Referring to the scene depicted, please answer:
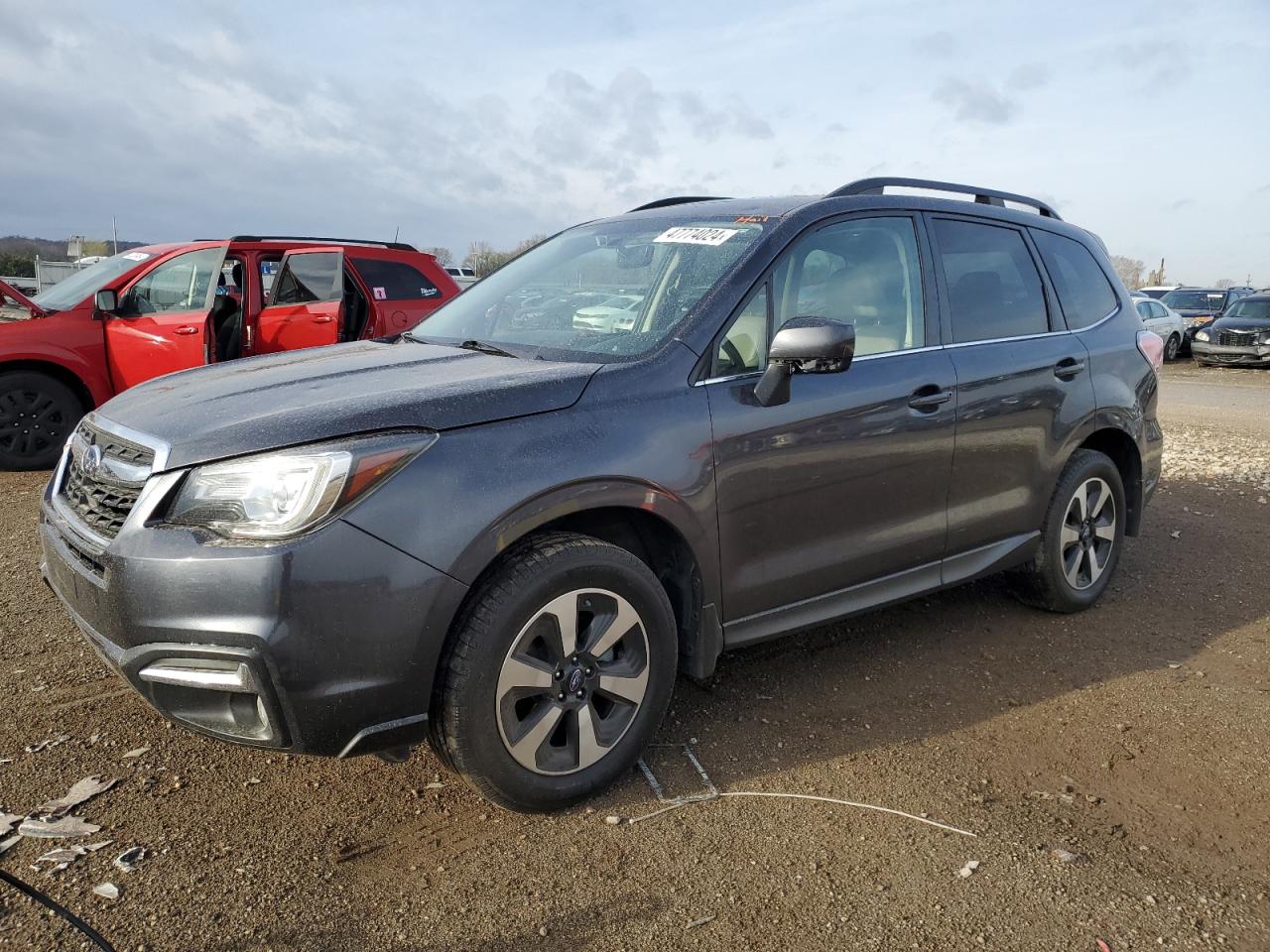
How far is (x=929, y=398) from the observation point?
3.64 meters

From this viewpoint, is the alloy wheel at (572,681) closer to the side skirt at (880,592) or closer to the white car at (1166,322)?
the side skirt at (880,592)

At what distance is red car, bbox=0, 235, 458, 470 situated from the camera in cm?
752

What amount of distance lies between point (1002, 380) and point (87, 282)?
298 inches

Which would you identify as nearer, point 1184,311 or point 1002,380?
point 1002,380

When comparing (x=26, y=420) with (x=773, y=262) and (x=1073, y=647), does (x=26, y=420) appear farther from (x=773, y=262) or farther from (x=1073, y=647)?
(x=1073, y=647)

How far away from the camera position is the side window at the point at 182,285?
8086mm

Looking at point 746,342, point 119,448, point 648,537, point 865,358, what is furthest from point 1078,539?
point 119,448

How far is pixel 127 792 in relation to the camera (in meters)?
2.85

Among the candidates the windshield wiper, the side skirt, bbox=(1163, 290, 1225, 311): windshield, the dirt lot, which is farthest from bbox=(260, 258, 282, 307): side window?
bbox=(1163, 290, 1225, 311): windshield

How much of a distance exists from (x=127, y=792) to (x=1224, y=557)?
569 centimetres

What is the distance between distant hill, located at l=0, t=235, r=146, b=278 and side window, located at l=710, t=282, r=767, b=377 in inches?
1317

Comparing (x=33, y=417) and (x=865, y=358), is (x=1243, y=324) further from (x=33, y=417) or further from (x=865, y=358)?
(x=33, y=417)

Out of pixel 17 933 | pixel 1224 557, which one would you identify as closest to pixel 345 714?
pixel 17 933

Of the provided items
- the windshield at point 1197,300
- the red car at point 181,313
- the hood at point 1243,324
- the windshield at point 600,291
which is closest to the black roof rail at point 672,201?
the windshield at point 600,291
